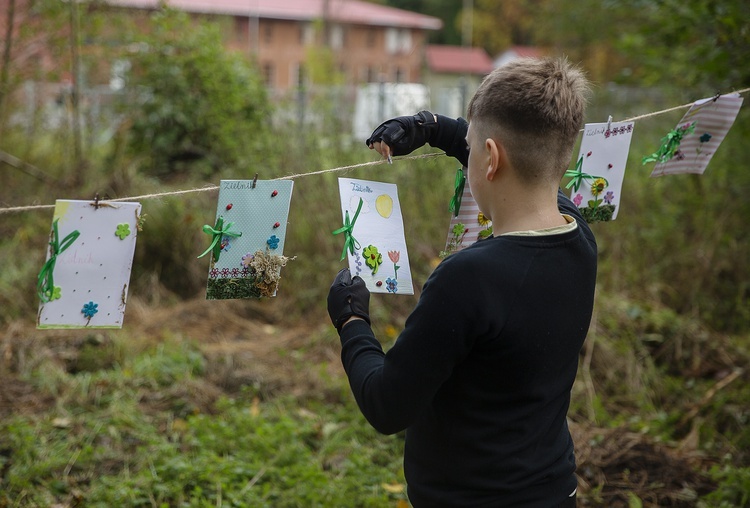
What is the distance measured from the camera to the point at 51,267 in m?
2.12

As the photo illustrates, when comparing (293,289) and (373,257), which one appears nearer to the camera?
(373,257)

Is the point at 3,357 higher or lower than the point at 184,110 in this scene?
lower

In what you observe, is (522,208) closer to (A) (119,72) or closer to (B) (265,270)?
(B) (265,270)

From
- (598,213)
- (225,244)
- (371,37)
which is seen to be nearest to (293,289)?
(598,213)

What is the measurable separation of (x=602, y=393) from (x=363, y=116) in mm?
4051

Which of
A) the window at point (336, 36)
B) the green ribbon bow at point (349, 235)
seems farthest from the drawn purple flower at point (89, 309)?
the window at point (336, 36)

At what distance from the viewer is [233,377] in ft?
15.9

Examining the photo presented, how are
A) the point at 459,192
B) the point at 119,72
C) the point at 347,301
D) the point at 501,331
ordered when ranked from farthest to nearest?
1. the point at 119,72
2. the point at 459,192
3. the point at 347,301
4. the point at 501,331

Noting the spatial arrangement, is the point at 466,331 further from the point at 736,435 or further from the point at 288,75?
the point at 288,75

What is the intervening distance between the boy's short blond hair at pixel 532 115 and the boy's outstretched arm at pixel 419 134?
1.63 ft

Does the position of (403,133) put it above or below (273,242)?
above

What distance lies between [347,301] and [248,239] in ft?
1.56

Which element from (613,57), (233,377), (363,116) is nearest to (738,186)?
(363,116)

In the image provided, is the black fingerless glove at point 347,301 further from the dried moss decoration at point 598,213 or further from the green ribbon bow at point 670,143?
the green ribbon bow at point 670,143
